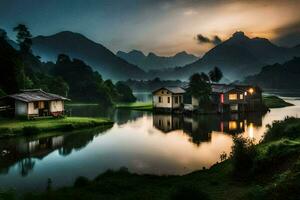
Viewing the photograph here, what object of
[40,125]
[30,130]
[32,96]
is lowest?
[30,130]

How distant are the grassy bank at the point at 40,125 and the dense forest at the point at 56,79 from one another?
12784 millimetres

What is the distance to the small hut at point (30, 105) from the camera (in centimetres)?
5297

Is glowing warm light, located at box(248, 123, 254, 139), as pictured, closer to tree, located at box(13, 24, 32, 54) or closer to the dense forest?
the dense forest

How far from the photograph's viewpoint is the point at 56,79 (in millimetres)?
103875

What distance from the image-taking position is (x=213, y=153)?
111ft

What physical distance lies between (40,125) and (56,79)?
192 ft

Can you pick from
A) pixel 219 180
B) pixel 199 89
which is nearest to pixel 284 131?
pixel 219 180

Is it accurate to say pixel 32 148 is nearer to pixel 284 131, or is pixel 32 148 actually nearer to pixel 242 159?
pixel 242 159

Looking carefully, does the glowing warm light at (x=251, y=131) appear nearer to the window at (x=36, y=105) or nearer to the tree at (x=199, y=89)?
the tree at (x=199, y=89)

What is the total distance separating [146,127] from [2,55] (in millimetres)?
31741

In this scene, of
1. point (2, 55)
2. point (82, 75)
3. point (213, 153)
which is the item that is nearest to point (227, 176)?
point (213, 153)

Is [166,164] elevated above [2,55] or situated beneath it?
situated beneath

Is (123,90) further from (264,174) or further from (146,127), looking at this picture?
(264,174)

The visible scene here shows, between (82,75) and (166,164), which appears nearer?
(166,164)
